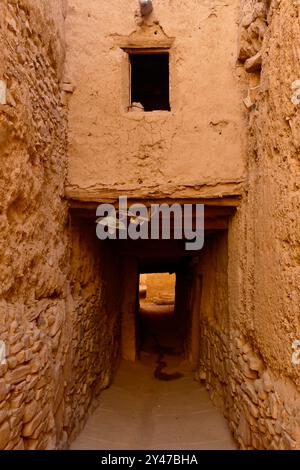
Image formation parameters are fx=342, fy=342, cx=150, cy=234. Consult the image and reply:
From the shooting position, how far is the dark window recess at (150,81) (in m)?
5.32

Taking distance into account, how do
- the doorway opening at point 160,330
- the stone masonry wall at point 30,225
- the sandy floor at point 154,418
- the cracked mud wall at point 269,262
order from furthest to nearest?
the doorway opening at point 160,330 < the sandy floor at point 154,418 < the cracked mud wall at point 269,262 < the stone masonry wall at point 30,225

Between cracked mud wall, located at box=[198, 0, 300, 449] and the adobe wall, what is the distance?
1.03 ft

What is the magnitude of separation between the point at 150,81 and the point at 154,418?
5.49 m

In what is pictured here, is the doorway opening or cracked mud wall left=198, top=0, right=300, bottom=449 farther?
the doorway opening

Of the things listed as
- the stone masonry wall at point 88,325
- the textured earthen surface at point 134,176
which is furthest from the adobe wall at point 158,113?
the stone masonry wall at point 88,325

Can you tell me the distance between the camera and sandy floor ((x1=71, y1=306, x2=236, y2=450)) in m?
3.53

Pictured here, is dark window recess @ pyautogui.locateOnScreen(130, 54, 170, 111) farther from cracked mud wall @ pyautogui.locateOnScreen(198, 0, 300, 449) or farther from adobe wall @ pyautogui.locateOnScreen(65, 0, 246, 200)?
cracked mud wall @ pyautogui.locateOnScreen(198, 0, 300, 449)

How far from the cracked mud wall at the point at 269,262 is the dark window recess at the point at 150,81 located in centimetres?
228

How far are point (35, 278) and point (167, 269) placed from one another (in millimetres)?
7335

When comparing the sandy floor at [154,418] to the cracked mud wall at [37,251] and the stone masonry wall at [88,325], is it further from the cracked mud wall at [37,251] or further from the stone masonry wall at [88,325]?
the cracked mud wall at [37,251]

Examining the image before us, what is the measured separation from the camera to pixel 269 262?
2.73m

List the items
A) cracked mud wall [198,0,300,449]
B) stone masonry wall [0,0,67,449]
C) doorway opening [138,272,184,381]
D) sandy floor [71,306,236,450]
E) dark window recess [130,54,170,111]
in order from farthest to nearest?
doorway opening [138,272,184,381] < dark window recess [130,54,170,111] < sandy floor [71,306,236,450] < cracked mud wall [198,0,300,449] < stone masonry wall [0,0,67,449]

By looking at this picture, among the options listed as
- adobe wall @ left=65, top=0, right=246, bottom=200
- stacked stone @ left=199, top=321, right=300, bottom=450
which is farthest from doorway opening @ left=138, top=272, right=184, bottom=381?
adobe wall @ left=65, top=0, right=246, bottom=200

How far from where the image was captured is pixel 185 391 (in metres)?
5.12
